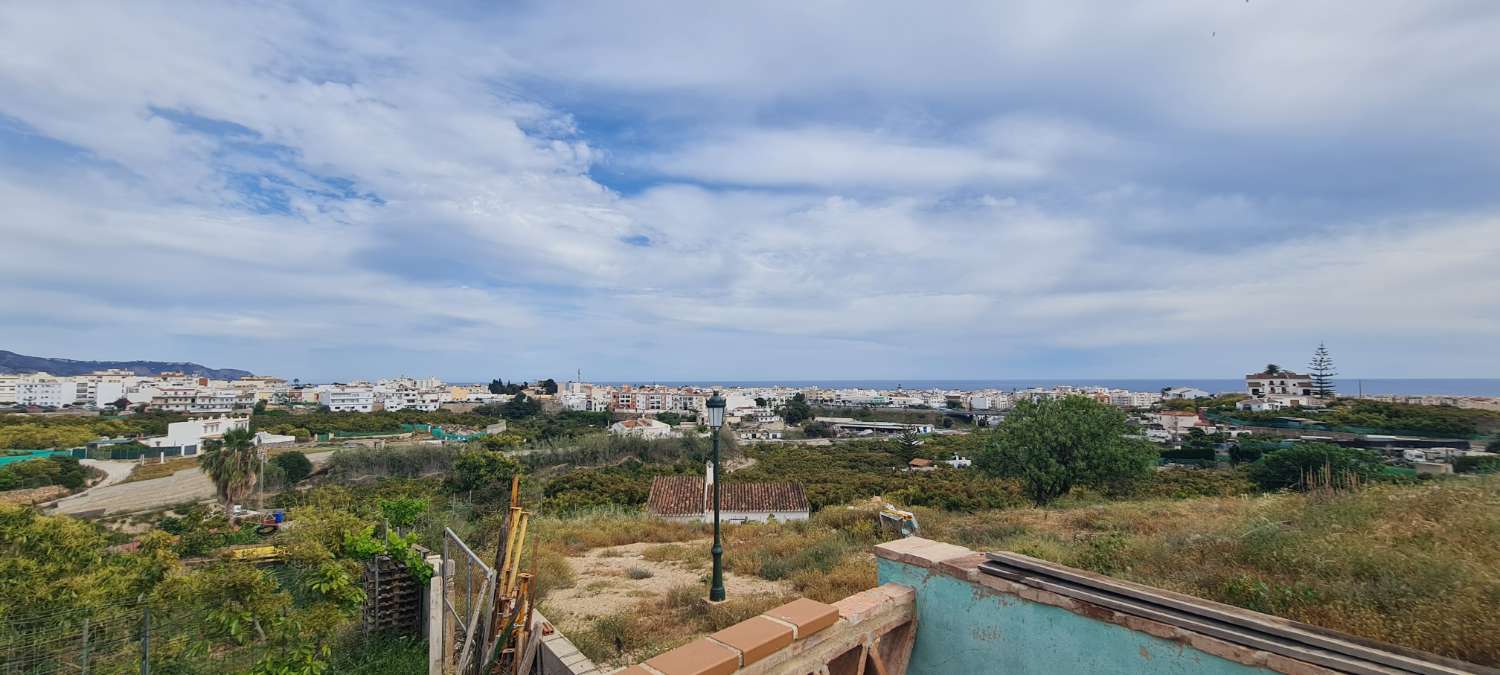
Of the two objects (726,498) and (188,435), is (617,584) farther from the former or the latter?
(188,435)

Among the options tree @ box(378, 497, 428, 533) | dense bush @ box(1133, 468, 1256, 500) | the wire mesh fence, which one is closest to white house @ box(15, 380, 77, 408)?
tree @ box(378, 497, 428, 533)

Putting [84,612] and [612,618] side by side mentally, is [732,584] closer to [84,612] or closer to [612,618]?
[612,618]

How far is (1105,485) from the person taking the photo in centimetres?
1445

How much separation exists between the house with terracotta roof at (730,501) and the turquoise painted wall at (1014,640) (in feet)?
46.3

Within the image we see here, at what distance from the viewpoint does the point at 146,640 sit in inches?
159

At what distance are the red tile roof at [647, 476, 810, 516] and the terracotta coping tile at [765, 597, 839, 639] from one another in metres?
15.4

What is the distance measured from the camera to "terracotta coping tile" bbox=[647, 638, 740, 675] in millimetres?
1976

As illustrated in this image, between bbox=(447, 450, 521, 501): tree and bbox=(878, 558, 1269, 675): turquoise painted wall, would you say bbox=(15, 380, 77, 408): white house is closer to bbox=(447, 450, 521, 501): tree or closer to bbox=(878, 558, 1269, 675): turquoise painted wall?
bbox=(447, 450, 521, 501): tree

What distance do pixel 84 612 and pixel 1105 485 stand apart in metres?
17.2

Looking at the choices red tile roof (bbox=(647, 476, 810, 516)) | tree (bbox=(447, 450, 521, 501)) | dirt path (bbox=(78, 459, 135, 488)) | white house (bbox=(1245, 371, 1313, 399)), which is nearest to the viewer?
red tile roof (bbox=(647, 476, 810, 516))

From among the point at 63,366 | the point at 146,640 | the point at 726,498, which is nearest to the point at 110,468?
the point at 726,498

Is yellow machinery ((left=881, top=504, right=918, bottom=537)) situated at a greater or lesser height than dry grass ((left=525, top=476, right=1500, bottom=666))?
lesser

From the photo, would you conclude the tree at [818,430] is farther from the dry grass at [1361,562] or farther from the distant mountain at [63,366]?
the distant mountain at [63,366]

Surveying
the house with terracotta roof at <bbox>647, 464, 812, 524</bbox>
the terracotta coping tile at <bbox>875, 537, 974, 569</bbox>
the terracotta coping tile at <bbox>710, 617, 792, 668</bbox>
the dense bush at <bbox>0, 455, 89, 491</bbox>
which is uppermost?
the terracotta coping tile at <bbox>875, 537, 974, 569</bbox>
